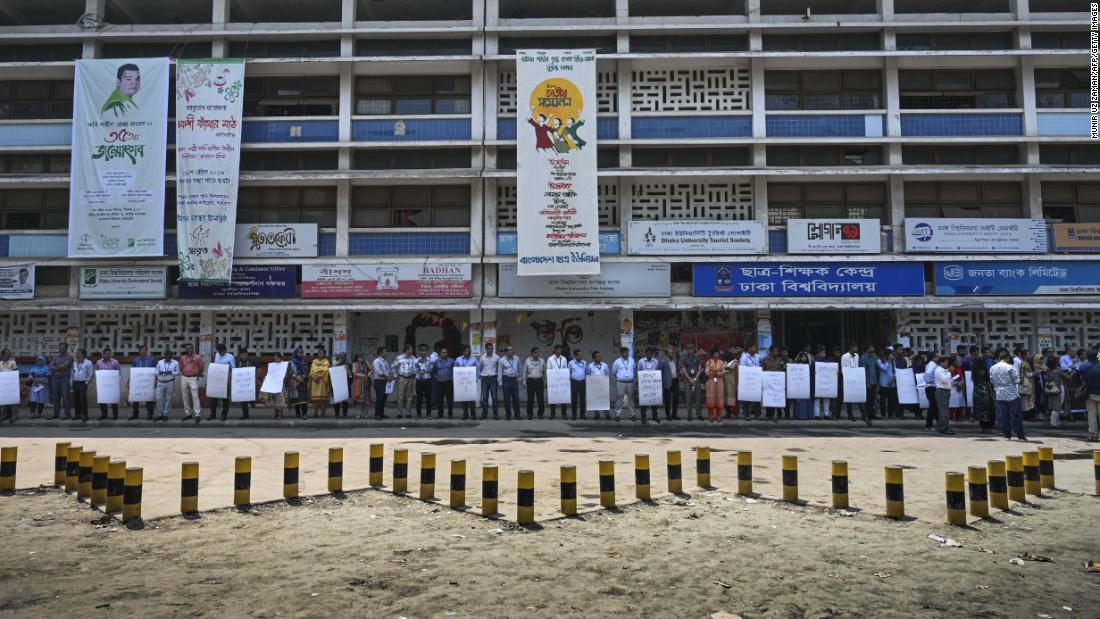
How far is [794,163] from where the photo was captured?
21.0 metres

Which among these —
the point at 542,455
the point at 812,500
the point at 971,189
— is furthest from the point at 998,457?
the point at 971,189

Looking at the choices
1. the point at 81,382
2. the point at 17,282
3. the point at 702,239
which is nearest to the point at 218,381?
the point at 81,382

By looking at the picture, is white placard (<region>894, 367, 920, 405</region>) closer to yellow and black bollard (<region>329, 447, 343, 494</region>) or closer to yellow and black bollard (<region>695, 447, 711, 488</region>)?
yellow and black bollard (<region>695, 447, 711, 488</region>)

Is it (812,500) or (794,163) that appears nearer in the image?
(812,500)

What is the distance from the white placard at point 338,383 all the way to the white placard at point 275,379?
3.71ft

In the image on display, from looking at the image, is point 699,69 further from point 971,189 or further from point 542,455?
point 542,455

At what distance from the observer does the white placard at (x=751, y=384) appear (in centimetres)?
1661

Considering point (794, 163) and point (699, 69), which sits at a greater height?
point (699, 69)

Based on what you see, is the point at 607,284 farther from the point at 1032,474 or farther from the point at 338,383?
the point at 1032,474

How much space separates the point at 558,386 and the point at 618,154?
7.61m

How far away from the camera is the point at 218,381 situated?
1677 cm

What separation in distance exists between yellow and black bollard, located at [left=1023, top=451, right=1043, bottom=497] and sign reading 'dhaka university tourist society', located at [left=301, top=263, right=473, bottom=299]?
47.2ft

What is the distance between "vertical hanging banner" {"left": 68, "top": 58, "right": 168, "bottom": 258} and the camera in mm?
19969

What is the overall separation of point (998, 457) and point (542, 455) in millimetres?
7282
